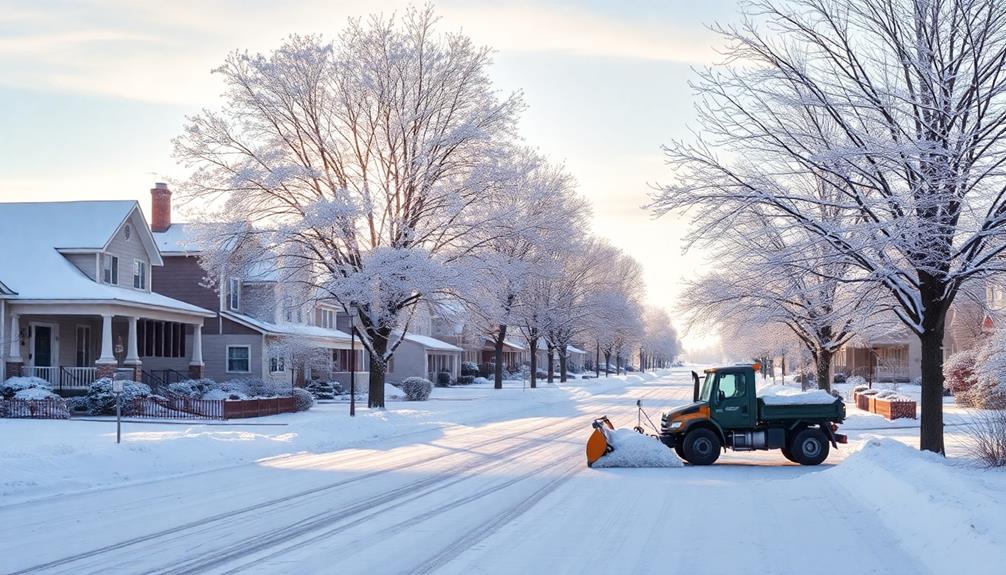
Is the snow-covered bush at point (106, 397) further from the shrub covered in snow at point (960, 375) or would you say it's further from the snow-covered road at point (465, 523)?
the shrub covered in snow at point (960, 375)

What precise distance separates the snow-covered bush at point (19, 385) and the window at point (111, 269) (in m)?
6.24

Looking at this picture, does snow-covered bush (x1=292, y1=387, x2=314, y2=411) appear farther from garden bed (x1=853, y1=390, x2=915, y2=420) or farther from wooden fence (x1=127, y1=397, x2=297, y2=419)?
garden bed (x1=853, y1=390, x2=915, y2=420)

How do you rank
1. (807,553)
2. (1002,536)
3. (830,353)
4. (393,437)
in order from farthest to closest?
(830,353), (393,437), (807,553), (1002,536)

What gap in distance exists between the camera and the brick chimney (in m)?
52.7

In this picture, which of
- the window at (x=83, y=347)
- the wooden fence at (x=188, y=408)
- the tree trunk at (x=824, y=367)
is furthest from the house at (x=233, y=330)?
the tree trunk at (x=824, y=367)

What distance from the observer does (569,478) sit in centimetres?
1764

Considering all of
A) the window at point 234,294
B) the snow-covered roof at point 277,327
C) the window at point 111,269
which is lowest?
the snow-covered roof at point 277,327

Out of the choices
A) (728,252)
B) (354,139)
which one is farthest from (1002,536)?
(354,139)

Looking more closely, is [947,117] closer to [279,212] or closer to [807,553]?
[807,553]

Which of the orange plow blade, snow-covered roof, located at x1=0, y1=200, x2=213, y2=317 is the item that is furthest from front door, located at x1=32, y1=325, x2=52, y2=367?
the orange plow blade

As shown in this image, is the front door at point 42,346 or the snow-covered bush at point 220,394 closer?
the front door at point 42,346

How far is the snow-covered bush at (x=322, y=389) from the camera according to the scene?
168 feet

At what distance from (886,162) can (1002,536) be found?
32.2 ft

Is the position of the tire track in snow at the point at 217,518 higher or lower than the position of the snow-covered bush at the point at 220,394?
higher
